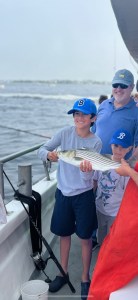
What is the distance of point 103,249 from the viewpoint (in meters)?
2.45

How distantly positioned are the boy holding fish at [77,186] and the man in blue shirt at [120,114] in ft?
1.20

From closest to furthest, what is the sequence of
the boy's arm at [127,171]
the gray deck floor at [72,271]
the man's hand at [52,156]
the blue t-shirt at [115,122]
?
the boy's arm at [127,171]
the man's hand at [52,156]
the gray deck floor at [72,271]
the blue t-shirt at [115,122]

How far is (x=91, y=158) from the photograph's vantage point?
2660 millimetres

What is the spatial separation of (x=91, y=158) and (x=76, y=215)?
26.0 inches

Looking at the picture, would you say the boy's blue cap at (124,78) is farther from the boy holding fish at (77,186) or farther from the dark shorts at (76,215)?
the dark shorts at (76,215)

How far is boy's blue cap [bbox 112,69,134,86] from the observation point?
341cm

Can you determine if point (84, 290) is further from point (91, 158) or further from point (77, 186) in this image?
point (91, 158)

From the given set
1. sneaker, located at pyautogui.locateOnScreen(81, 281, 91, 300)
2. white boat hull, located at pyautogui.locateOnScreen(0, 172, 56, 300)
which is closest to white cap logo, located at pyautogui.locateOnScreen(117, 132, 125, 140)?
white boat hull, located at pyautogui.locateOnScreen(0, 172, 56, 300)

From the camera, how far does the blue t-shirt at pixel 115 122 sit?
134 inches

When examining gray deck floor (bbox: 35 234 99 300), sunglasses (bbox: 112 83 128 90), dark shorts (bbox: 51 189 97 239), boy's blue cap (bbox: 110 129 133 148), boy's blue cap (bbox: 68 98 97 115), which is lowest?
gray deck floor (bbox: 35 234 99 300)

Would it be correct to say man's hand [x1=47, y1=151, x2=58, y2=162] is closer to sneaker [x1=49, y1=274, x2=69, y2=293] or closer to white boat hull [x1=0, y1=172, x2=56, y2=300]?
white boat hull [x1=0, y1=172, x2=56, y2=300]

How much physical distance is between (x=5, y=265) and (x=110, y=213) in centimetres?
101

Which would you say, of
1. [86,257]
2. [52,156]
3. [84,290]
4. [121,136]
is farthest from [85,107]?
[84,290]

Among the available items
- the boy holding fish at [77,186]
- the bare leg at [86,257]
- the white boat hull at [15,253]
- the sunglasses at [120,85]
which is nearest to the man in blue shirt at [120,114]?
the sunglasses at [120,85]
